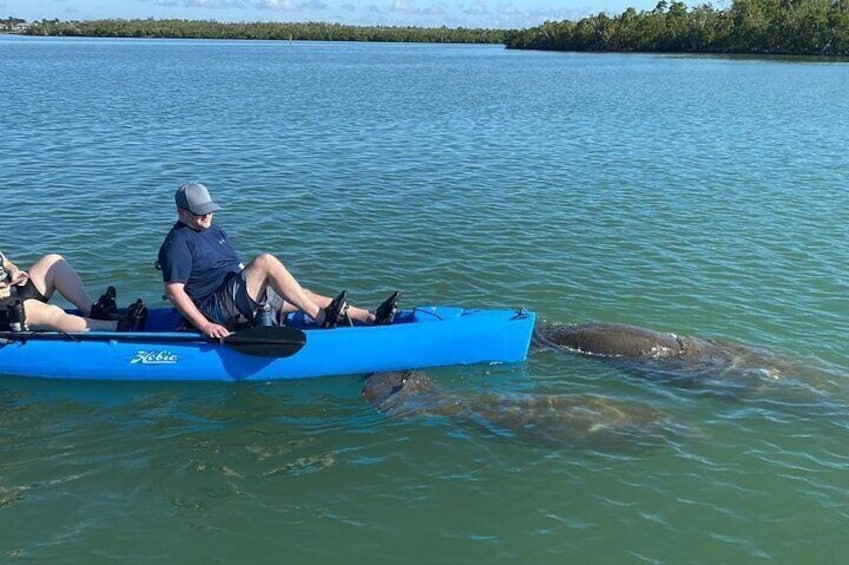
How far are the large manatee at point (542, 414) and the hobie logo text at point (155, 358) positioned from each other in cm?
208

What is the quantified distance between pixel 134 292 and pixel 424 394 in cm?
533

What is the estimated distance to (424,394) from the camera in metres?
8.60

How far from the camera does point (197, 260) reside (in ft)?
28.0

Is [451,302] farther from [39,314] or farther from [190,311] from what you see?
[39,314]

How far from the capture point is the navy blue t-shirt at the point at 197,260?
8.29m

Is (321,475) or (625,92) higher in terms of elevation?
(625,92)

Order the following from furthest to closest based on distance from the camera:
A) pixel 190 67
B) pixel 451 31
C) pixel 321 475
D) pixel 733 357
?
pixel 451 31, pixel 190 67, pixel 733 357, pixel 321 475

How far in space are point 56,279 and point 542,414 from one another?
5495mm

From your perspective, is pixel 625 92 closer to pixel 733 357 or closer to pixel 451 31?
pixel 733 357

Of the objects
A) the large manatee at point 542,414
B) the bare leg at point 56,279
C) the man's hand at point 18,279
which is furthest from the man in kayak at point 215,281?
the man's hand at point 18,279

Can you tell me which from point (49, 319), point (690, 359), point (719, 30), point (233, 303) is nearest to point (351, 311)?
point (233, 303)

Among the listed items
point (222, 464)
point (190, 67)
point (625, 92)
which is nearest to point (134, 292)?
point (222, 464)

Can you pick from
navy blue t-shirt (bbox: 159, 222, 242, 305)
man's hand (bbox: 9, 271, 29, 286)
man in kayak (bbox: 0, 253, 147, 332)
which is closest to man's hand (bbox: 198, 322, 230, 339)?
navy blue t-shirt (bbox: 159, 222, 242, 305)

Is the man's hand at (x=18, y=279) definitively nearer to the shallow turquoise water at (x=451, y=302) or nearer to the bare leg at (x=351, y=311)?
the shallow turquoise water at (x=451, y=302)
